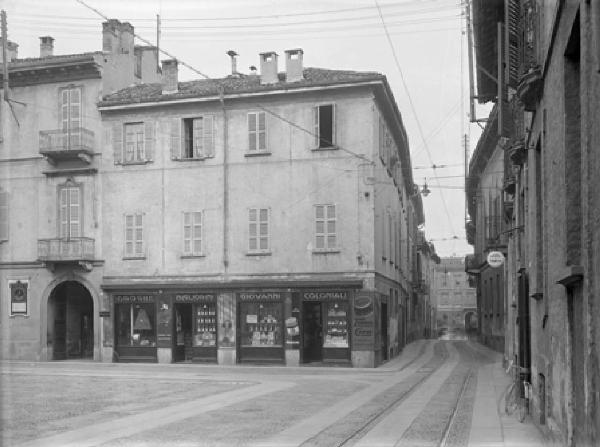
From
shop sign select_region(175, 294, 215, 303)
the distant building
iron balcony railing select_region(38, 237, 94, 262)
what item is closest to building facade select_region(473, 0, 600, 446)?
shop sign select_region(175, 294, 215, 303)

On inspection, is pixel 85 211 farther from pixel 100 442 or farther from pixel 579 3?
pixel 579 3

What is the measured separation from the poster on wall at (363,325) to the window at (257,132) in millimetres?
6858

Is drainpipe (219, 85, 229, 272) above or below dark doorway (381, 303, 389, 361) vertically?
above

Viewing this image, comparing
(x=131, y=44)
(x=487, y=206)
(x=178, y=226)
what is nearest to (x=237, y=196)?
(x=178, y=226)

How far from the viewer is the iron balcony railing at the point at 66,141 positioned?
33.0m

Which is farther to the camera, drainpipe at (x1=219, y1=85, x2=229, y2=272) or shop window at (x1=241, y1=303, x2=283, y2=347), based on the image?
drainpipe at (x1=219, y1=85, x2=229, y2=272)

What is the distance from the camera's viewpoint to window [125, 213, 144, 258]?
108 feet

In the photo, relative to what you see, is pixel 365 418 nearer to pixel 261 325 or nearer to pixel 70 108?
pixel 261 325

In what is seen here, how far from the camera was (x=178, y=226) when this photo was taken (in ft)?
106

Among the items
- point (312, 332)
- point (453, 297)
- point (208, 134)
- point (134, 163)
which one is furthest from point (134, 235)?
point (453, 297)

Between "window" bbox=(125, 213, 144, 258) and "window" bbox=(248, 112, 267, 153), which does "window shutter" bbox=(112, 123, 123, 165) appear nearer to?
"window" bbox=(125, 213, 144, 258)

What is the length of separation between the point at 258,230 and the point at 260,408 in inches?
598

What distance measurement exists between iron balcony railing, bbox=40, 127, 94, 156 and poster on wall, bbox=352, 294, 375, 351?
12.4 meters

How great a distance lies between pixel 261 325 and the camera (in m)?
31.0
